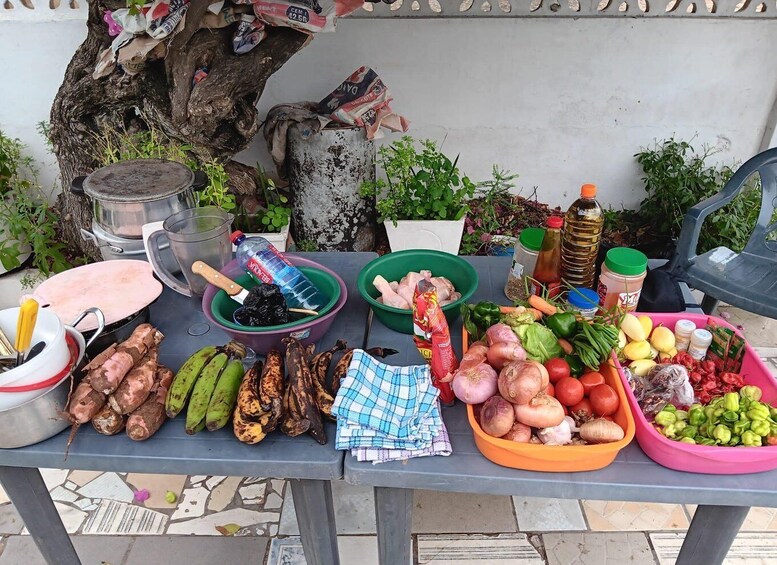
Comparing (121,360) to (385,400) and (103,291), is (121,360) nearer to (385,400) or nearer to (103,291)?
(103,291)

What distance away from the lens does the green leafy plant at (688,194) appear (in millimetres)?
3779

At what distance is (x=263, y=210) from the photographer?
404 cm

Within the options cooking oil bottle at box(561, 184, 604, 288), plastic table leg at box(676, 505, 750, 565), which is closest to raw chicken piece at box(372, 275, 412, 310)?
cooking oil bottle at box(561, 184, 604, 288)

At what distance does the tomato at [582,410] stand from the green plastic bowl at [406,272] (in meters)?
0.53

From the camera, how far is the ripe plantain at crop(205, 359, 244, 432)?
153 cm

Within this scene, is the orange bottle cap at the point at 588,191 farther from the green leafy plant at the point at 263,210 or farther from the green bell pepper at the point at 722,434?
the green leafy plant at the point at 263,210

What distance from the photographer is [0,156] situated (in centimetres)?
392

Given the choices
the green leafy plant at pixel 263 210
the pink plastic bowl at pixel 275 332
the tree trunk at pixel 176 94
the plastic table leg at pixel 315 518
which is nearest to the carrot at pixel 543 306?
the pink plastic bowl at pixel 275 332

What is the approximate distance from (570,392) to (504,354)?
0.20m

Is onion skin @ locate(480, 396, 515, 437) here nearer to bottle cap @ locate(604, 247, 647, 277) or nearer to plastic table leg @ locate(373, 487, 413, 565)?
plastic table leg @ locate(373, 487, 413, 565)

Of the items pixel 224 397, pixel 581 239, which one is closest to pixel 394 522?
pixel 224 397

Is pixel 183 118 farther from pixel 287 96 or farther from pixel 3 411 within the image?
pixel 3 411

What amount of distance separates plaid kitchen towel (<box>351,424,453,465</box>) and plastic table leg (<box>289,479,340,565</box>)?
0.23m

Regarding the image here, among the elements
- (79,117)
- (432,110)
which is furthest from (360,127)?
(79,117)
